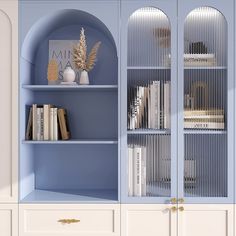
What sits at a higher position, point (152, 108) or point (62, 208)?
point (152, 108)

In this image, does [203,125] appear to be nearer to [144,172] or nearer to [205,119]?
[205,119]

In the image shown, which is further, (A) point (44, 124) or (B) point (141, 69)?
(A) point (44, 124)

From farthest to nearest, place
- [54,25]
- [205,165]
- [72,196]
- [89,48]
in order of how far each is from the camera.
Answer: [89,48] < [54,25] < [72,196] < [205,165]

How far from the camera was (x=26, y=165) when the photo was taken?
308 centimetres

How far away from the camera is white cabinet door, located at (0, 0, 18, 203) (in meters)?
2.90

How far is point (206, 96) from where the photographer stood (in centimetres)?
287

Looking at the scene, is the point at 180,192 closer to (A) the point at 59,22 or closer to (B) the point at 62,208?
(B) the point at 62,208

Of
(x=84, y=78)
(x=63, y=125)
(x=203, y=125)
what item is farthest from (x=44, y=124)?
(x=203, y=125)

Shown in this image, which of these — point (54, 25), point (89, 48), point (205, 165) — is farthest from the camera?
point (89, 48)

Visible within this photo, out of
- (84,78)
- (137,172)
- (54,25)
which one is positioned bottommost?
(137,172)

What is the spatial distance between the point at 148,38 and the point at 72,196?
1.23 metres

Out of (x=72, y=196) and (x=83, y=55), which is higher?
(x=83, y=55)

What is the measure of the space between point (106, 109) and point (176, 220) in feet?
3.35

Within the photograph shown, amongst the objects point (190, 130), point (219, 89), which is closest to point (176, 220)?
point (190, 130)
